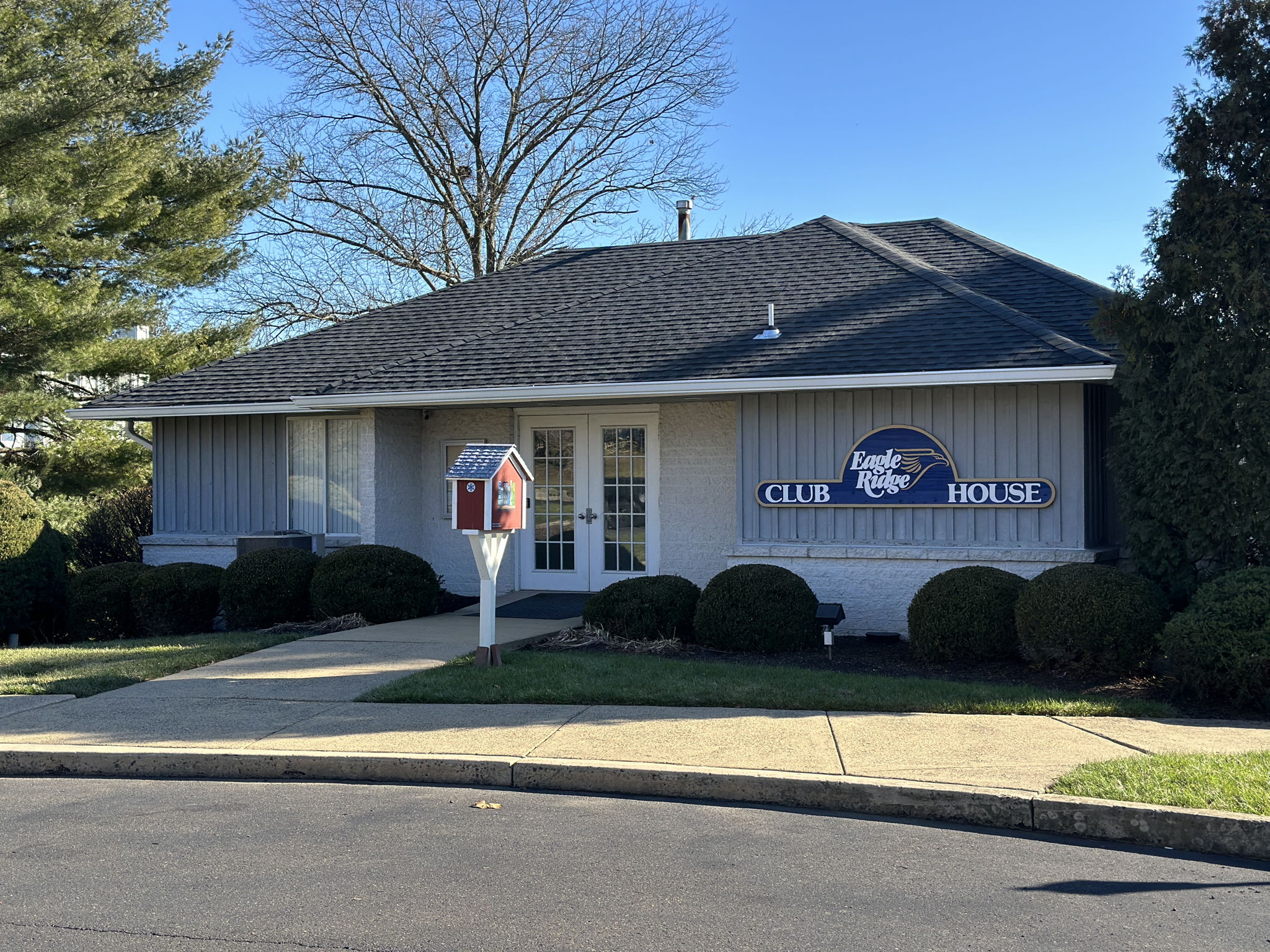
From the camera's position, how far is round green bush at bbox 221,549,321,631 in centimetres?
1334

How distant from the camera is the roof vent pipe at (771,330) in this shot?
13438 millimetres

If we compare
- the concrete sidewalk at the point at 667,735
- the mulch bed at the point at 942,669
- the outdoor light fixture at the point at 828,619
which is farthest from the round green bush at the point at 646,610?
the concrete sidewalk at the point at 667,735

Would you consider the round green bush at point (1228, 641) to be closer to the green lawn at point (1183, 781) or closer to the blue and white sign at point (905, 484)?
the green lawn at point (1183, 781)

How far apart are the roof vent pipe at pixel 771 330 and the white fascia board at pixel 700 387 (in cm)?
92

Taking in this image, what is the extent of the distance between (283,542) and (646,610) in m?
5.46

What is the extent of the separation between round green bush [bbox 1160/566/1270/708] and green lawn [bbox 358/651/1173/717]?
0.45m

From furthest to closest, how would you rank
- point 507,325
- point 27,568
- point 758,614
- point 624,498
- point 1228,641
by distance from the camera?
point 507,325 → point 624,498 → point 27,568 → point 758,614 → point 1228,641

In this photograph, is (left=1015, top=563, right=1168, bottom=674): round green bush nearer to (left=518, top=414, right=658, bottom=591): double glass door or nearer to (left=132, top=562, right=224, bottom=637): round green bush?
(left=518, top=414, right=658, bottom=591): double glass door

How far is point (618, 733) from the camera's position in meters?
7.86


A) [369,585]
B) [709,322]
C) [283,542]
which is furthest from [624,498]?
[283,542]

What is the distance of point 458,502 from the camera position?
33.3ft

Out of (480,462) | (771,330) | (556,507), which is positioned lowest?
(556,507)

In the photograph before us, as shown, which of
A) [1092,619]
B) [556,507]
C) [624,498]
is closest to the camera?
[1092,619]

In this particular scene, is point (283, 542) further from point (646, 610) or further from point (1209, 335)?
point (1209, 335)
